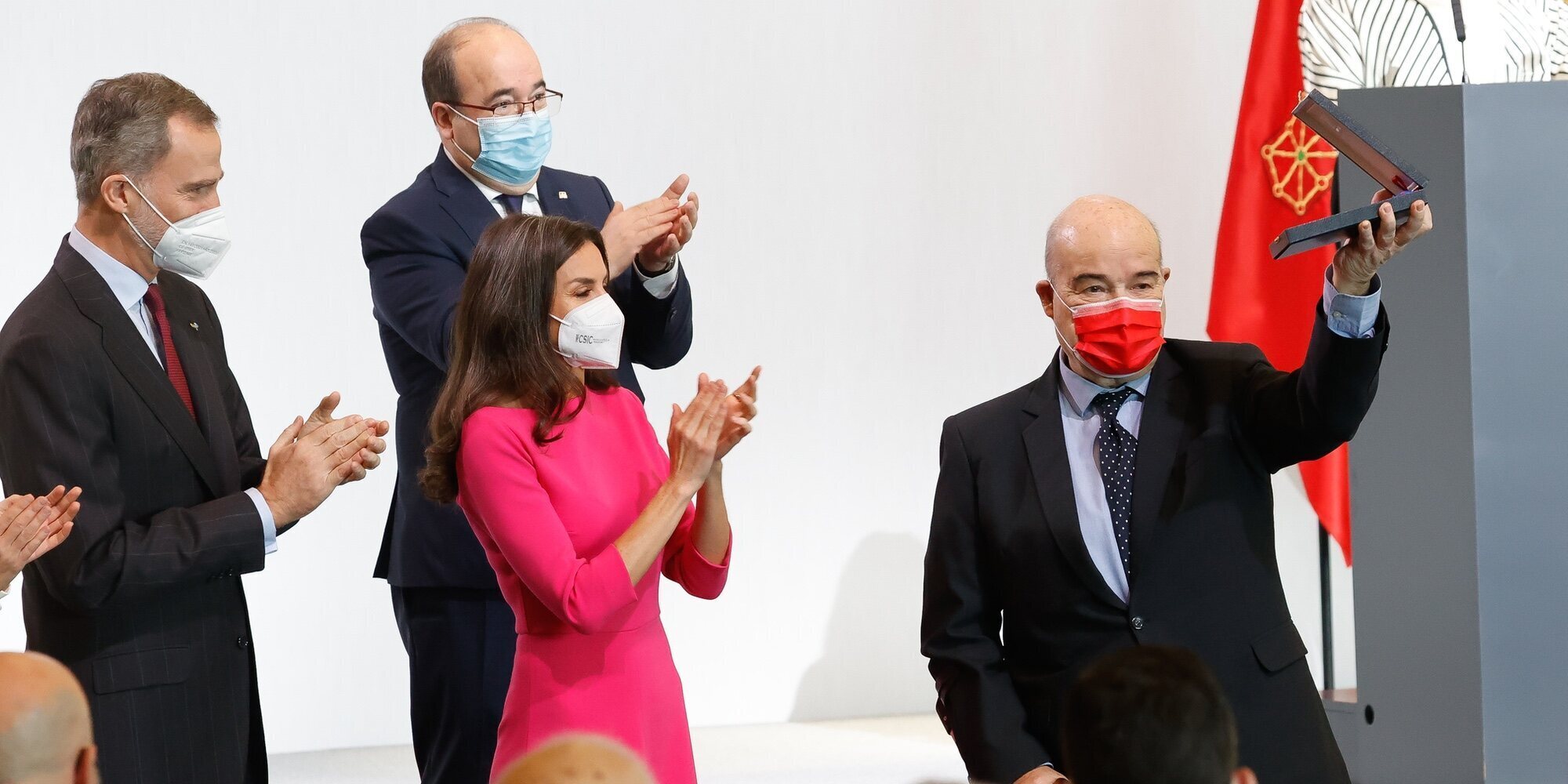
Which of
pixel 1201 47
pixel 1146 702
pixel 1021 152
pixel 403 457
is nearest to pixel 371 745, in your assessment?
pixel 403 457

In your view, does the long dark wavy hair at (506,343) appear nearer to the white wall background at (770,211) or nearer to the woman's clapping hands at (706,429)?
the woman's clapping hands at (706,429)

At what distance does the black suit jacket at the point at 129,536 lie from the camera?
2482 mm

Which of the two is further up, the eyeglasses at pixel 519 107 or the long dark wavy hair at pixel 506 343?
the eyeglasses at pixel 519 107

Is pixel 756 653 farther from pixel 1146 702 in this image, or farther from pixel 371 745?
pixel 1146 702

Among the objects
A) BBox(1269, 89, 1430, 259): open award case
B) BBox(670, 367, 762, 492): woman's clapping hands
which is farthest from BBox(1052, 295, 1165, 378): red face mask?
BBox(670, 367, 762, 492): woman's clapping hands

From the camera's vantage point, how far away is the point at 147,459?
258cm

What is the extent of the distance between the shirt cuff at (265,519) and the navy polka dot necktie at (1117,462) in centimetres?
133

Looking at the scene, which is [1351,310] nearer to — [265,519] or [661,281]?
[661,281]

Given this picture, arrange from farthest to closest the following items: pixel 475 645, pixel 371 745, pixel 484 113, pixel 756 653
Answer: pixel 756 653 → pixel 371 745 → pixel 484 113 → pixel 475 645

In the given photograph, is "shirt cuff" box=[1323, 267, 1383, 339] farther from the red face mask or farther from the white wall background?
the white wall background

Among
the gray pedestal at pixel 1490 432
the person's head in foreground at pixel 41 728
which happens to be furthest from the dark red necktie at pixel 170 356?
the gray pedestal at pixel 1490 432

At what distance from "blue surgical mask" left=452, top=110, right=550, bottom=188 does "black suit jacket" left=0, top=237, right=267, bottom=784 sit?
70 centimetres

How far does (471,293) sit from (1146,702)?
4.39ft

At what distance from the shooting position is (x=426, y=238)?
306 centimetres
